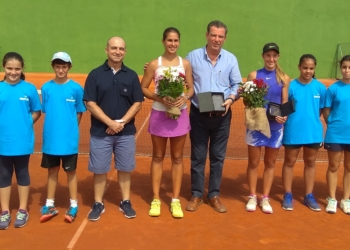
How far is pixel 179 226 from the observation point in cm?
412

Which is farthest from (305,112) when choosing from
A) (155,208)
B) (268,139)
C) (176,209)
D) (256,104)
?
(155,208)

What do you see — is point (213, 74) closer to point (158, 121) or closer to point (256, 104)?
point (256, 104)

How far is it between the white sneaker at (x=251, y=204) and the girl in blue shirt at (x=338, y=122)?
2.83 ft

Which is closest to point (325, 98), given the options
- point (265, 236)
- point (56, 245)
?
point (265, 236)

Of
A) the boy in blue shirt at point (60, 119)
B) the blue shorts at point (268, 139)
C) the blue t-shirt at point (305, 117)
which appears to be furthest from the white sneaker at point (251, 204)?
the boy in blue shirt at point (60, 119)

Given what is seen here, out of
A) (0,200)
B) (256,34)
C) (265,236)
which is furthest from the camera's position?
(256,34)

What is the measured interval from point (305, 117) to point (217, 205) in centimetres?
147

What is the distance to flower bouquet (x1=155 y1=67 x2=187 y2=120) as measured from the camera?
159 inches

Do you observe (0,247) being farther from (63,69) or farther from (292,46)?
(292,46)

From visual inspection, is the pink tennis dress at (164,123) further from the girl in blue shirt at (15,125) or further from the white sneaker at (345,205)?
the white sneaker at (345,205)

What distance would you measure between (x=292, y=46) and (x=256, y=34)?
74.7 inches

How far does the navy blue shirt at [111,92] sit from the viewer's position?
405 cm

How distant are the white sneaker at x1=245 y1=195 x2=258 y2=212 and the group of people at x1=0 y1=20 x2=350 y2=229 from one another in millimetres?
12

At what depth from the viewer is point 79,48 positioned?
18500mm
